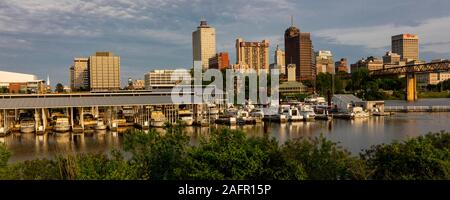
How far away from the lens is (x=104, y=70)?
152 feet

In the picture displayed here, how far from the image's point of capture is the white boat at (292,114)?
60.2ft

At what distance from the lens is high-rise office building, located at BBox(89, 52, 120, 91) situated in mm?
45775

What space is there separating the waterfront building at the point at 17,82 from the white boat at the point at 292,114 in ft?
38.1

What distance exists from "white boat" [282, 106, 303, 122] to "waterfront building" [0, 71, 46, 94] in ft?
38.1

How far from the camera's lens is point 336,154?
4348 millimetres

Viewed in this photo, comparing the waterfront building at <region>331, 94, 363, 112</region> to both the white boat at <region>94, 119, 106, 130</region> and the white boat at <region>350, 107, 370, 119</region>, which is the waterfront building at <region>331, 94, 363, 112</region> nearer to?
the white boat at <region>350, 107, 370, 119</region>

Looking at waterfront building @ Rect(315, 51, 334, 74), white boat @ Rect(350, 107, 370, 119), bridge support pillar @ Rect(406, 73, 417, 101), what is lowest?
white boat @ Rect(350, 107, 370, 119)

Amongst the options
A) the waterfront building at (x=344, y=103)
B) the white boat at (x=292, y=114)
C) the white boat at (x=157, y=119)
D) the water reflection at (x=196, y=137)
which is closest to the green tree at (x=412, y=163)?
the water reflection at (x=196, y=137)

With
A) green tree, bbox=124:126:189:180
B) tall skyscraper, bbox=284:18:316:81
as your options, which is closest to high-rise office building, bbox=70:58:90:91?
tall skyscraper, bbox=284:18:316:81

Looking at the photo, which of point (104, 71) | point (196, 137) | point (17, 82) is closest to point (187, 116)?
point (196, 137)

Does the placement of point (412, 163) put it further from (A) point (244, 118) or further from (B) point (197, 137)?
(A) point (244, 118)
